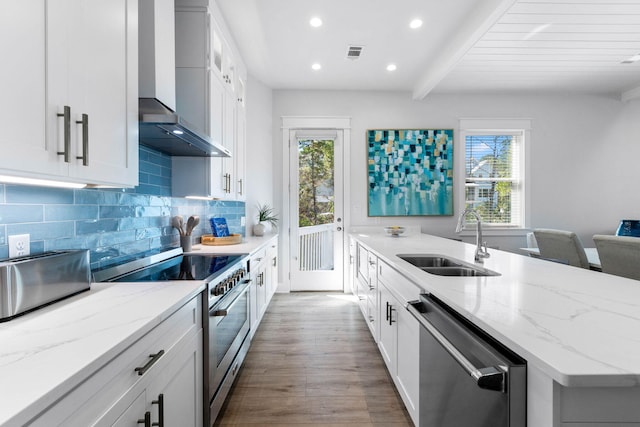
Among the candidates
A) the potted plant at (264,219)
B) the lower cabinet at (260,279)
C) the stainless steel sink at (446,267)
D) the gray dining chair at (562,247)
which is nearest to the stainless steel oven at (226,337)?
the lower cabinet at (260,279)

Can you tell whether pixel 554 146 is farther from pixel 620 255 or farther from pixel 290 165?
pixel 290 165

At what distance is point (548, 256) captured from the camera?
300cm

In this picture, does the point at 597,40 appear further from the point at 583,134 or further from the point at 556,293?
the point at 556,293

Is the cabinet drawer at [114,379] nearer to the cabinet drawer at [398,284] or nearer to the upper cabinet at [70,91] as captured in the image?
the upper cabinet at [70,91]

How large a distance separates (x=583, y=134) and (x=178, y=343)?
5.73 meters

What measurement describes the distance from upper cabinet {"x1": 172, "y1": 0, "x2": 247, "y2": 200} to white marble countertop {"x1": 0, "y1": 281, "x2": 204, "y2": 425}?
138 centimetres

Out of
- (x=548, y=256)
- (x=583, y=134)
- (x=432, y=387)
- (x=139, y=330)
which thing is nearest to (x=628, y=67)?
(x=583, y=134)

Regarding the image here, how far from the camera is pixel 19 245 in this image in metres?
1.18

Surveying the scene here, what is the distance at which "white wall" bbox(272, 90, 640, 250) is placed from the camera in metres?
4.69

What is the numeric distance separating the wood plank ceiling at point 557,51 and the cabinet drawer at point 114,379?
320 centimetres

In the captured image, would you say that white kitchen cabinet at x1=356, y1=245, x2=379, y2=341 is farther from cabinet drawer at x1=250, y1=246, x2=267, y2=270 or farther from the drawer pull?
the drawer pull

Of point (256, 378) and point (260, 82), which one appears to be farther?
point (260, 82)

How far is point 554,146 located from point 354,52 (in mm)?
3263

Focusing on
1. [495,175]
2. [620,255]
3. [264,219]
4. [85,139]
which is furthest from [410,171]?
[85,139]
